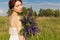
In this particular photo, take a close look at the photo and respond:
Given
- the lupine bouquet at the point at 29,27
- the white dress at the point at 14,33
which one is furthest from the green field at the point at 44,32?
the white dress at the point at 14,33

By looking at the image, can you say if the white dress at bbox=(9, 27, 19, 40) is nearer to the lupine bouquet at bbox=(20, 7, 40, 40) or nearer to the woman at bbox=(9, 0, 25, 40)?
the woman at bbox=(9, 0, 25, 40)

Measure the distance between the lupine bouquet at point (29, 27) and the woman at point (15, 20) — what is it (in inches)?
3.4

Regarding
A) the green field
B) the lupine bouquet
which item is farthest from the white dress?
the green field

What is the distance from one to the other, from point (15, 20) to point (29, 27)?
11.7 inches

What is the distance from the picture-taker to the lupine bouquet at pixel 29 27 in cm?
388

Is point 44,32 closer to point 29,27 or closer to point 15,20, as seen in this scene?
point 15,20

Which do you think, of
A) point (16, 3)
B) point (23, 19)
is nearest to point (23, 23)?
point (23, 19)

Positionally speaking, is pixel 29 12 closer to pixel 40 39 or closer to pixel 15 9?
pixel 15 9

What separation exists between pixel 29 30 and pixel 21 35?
174 millimetres

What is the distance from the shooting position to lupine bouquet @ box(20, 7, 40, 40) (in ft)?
12.7

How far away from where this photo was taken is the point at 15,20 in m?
4.07

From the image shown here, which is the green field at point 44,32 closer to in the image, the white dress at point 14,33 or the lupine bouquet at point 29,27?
the lupine bouquet at point 29,27

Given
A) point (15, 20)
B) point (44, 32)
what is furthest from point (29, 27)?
point (44, 32)

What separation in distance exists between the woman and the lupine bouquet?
0.09 metres
